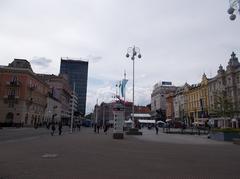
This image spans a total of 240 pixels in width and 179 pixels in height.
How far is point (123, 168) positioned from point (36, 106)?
7251cm

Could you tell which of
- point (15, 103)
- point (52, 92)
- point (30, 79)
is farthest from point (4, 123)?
point (52, 92)

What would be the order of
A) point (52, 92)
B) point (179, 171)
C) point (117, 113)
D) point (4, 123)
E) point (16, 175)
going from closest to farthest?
point (16, 175) → point (179, 171) → point (117, 113) → point (4, 123) → point (52, 92)

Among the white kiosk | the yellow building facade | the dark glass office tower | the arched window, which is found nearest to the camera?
the white kiosk

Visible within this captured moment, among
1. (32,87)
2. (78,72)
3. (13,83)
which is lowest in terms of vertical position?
(32,87)

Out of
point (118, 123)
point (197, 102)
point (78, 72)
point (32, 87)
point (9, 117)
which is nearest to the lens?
point (118, 123)

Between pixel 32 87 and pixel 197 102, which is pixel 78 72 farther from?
pixel 32 87

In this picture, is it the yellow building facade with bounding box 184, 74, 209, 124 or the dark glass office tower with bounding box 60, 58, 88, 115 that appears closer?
the yellow building facade with bounding box 184, 74, 209, 124

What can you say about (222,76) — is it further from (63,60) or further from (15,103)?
(63,60)

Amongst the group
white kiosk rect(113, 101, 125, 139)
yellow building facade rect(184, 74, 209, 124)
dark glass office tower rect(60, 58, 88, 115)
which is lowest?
white kiosk rect(113, 101, 125, 139)

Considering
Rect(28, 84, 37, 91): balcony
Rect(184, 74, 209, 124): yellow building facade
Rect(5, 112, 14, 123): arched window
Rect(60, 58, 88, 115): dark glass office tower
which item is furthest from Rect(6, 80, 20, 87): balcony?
Rect(60, 58, 88, 115): dark glass office tower

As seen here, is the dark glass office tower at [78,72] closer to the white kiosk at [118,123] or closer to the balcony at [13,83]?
the balcony at [13,83]

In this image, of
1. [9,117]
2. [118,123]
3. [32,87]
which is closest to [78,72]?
[32,87]

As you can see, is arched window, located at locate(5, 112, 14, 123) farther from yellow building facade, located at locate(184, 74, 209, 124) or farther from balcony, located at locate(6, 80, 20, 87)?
yellow building facade, located at locate(184, 74, 209, 124)

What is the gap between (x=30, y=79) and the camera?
69875 mm
